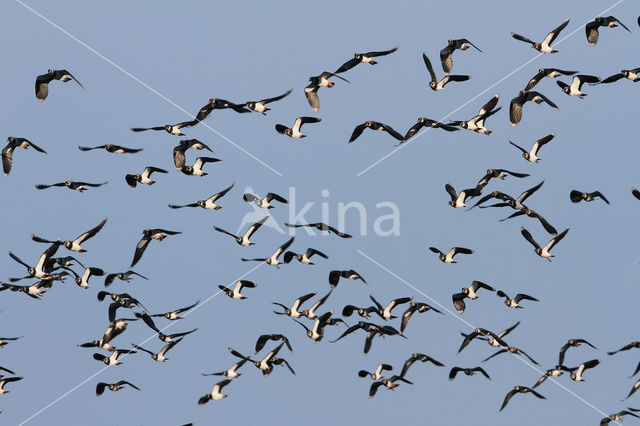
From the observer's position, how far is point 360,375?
7794cm

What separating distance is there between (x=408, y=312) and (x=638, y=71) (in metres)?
16.5

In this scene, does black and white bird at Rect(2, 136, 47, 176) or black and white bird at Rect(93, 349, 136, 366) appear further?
black and white bird at Rect(93, 349, 136, 366)

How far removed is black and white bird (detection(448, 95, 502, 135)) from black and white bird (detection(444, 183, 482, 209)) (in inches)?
133

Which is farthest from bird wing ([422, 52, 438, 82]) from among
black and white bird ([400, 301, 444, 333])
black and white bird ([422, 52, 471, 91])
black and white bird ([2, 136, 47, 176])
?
black and white bird ([2, 136, 47, 176])

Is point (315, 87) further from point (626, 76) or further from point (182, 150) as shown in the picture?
point (626, 76)

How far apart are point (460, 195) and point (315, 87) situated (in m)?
10.4

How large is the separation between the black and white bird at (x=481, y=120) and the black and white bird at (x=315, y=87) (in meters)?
7.05

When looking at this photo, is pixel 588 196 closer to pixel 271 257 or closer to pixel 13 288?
pixel 271 257

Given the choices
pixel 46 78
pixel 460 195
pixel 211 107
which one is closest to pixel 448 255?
pixel 460 195

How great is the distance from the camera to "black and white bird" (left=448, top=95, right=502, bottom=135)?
2840 inches

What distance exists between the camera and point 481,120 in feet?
238

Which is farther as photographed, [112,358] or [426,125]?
[112,358]

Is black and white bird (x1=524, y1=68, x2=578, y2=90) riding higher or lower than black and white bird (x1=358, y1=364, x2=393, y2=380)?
higher

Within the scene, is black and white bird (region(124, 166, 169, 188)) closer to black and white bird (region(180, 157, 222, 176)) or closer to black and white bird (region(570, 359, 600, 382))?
black and white bird (region(180, 157, 222, 176))
